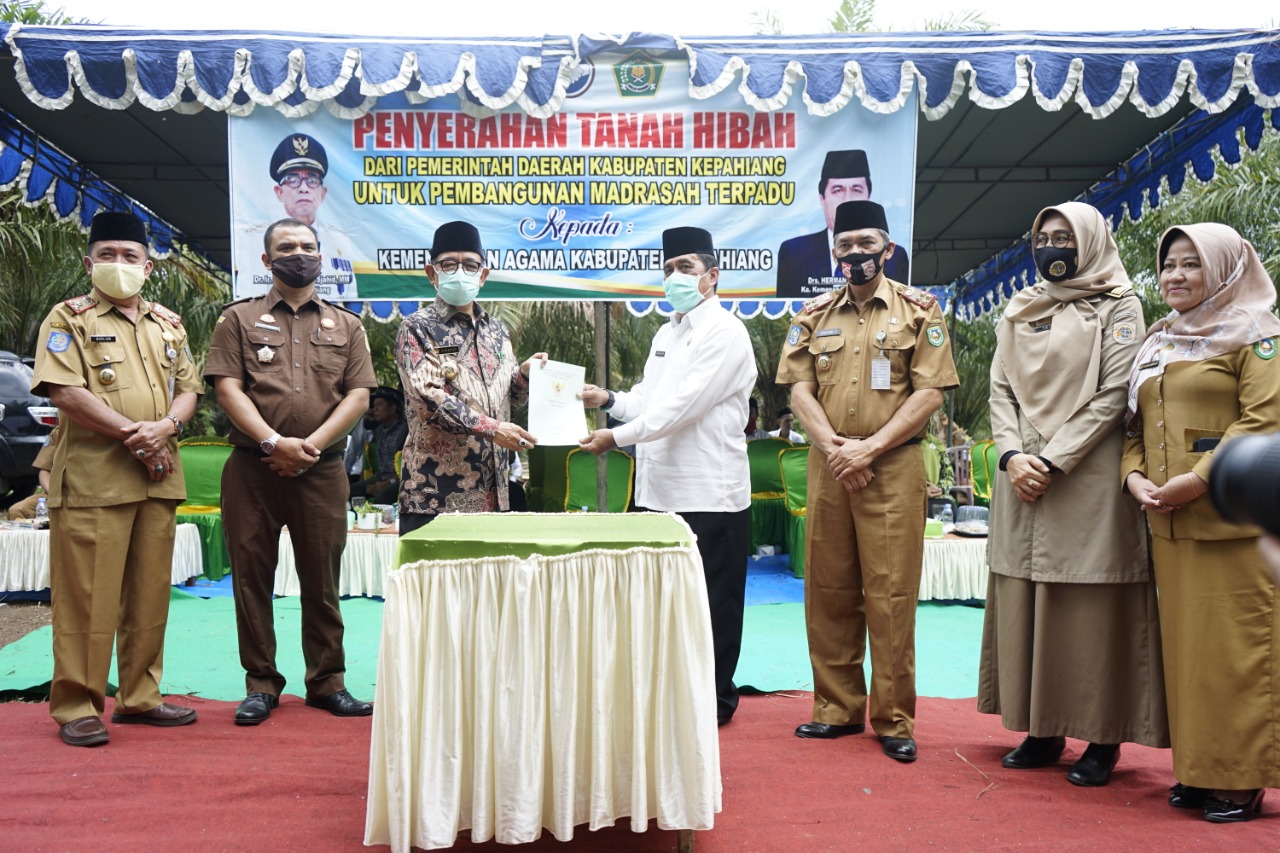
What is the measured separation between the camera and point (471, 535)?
2340mm

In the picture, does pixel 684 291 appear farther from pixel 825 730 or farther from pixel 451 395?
pixel 825 730

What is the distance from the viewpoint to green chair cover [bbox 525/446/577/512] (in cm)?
778

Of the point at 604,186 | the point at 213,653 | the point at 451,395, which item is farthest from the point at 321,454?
the point at 604,186

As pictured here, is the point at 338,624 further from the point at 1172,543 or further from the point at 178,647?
the point at 1172,543

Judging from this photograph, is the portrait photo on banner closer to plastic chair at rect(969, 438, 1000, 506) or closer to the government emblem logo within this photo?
the government emblem logo

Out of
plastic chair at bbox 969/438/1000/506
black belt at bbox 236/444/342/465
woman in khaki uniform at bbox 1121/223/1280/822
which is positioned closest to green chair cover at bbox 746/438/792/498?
plastic chair at bbox 969/438/1000/506

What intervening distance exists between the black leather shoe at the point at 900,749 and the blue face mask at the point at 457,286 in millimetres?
2194

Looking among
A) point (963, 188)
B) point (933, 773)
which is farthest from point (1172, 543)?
point (963, 188)

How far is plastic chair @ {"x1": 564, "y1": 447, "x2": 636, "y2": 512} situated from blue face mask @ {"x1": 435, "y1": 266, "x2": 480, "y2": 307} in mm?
3713

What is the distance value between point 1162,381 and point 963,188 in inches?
273

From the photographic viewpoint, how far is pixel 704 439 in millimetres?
3658

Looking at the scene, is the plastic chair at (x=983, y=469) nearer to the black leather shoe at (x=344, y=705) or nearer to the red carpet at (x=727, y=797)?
the red carpet at (x=727, y=797)

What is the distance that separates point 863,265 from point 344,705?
8.22 ft

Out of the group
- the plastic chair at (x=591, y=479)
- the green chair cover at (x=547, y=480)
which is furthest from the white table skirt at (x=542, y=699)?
the green chair cover at (x=547, y=480)
